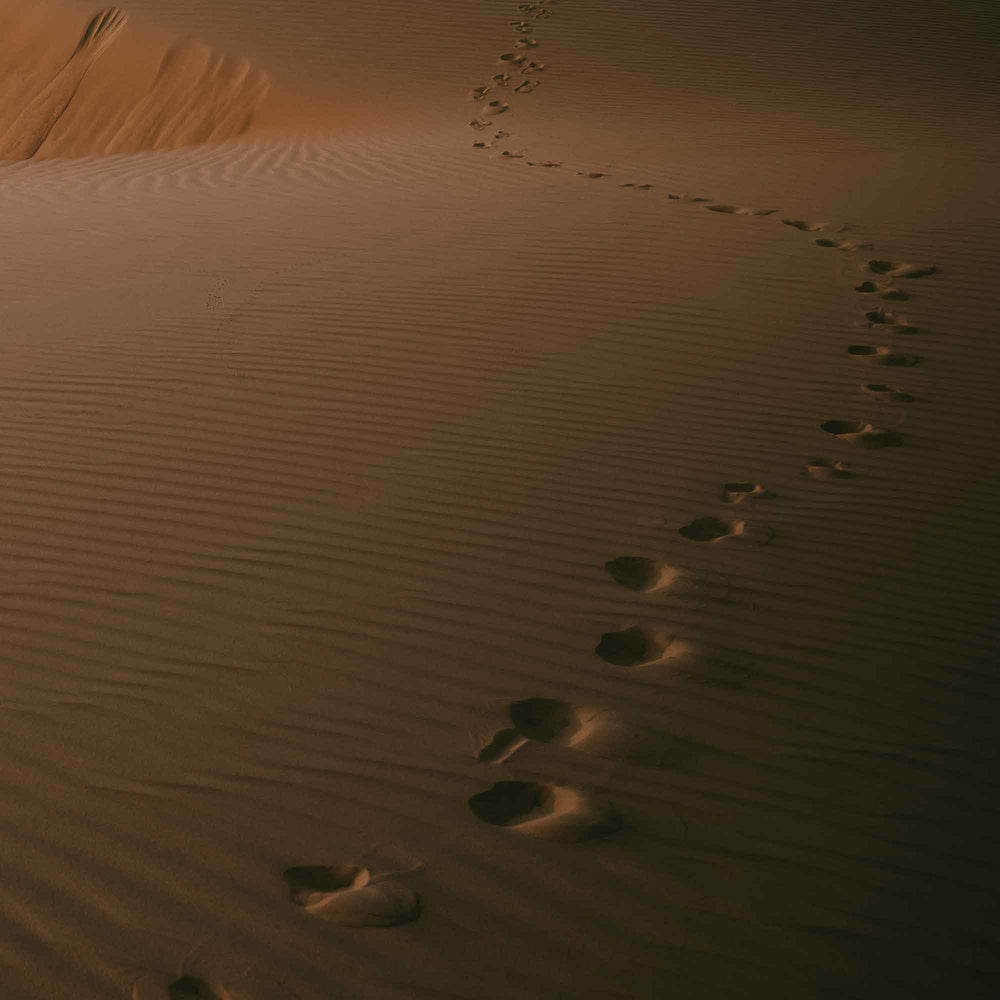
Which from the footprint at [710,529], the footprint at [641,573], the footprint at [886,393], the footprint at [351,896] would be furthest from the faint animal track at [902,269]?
the footprint at [351,896]

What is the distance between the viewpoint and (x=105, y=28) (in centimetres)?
1580

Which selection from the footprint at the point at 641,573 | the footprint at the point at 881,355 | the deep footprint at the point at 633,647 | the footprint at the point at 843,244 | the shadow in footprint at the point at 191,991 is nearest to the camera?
the shadow in footprint at the point at 191,991

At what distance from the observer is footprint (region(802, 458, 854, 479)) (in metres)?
4.51

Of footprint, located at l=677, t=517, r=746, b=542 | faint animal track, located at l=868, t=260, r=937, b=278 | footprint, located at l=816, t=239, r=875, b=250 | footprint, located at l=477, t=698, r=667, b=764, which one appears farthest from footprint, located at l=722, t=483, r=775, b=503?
footprint, located at l=816, t=239, r=875, b=250

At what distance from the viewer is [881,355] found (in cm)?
561

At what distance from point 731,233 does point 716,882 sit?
5.62 metres

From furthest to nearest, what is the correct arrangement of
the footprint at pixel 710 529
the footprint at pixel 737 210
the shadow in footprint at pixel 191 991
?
the footprint at pixel 737 210 → the footprint at pixel 710 529 → the shadow in footprint at pixel 191 991

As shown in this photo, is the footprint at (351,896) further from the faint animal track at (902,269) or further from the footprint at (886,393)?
the faint animal track at (902,269)

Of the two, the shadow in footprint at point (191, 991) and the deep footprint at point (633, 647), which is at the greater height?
the deep footprint at point (633, 647)

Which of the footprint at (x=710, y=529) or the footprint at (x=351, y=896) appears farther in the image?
the footprint at (x=710, y=529)

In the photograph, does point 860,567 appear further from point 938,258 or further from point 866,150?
point 866,150

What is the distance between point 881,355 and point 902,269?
→ 139 centimetres

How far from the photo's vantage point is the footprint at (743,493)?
14.2ft

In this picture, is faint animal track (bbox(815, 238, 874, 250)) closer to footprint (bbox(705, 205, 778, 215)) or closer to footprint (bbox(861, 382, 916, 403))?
footprint (bbox(705, 205, 778, 215))
